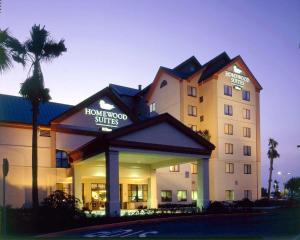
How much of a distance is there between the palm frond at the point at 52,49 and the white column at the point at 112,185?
8037 mm

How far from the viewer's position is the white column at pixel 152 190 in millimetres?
40000

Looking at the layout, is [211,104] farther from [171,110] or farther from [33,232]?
[33,232]

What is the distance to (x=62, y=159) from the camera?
3481 centimetres

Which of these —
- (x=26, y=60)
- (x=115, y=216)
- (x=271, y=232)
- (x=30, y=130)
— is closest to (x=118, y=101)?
(x=30, y=130)

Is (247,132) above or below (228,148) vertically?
above

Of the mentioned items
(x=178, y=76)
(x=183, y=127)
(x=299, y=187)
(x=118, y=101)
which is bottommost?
(x=299, y=187)

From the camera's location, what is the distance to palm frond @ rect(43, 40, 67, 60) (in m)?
26.8

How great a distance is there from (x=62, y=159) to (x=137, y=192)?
401 inches

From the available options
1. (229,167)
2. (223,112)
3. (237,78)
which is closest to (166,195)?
(229,167)

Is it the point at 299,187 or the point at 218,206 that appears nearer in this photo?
the point at 218,206

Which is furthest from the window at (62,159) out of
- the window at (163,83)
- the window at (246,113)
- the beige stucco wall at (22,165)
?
the window at (246,113)

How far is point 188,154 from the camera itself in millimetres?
30375

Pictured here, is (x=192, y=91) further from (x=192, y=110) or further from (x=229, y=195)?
(x=229, y=195)

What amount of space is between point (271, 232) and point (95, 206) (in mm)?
23260
